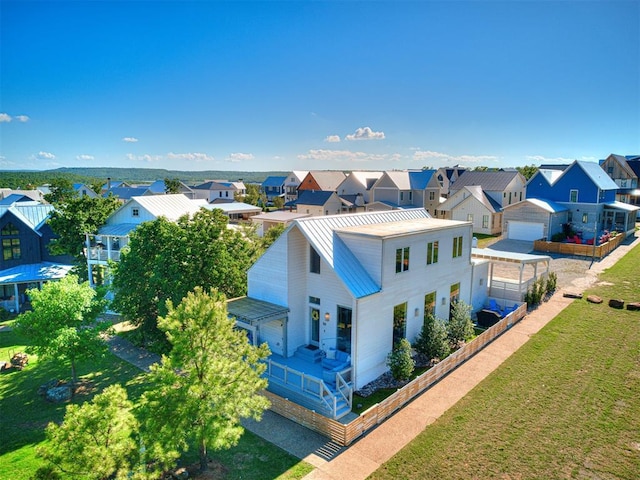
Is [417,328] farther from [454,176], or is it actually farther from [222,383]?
[454,176]

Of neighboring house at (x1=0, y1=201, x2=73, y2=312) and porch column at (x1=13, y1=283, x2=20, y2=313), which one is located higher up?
neighboring house at (x1=0, y1=201, x2=73, y2=312)

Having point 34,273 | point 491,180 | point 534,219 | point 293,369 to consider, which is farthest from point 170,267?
point 491,180

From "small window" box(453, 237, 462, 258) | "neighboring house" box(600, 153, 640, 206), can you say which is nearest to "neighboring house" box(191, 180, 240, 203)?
"neighboring house" box(600, 153, 640, 206)

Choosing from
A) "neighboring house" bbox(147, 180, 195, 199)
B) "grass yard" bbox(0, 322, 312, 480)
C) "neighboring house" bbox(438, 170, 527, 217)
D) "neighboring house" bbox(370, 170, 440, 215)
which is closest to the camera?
"grass yard" bbox(0, 322, 312, 480)

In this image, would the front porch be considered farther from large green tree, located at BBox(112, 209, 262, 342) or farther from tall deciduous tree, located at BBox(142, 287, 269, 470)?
tall deciduous tree, located at BBox(142, 287, 269, 470)

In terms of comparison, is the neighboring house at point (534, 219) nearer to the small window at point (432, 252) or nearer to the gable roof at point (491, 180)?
the gable roof at point (491, 180)

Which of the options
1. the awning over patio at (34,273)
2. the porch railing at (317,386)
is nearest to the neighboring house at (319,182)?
the awning over patio at (34,273)

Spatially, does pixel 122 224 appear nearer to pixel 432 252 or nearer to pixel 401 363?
pixel 432 252
